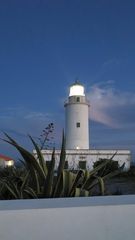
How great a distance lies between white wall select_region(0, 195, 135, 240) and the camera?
199cm

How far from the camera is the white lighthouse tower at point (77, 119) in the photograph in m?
29.3

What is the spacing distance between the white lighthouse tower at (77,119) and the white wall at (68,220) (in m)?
27.0

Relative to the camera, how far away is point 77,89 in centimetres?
2966

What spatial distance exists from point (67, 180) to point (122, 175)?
11784mm

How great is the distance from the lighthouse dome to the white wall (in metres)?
27.6

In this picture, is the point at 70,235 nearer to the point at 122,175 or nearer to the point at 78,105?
the point at 122,175

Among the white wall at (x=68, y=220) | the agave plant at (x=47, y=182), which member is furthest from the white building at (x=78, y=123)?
the white wall at (x=68, y=220)

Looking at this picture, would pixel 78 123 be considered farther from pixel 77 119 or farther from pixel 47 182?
pixel 47 182

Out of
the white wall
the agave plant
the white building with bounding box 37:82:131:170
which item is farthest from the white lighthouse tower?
the white wall

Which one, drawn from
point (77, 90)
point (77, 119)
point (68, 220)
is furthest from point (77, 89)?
point (68, 220)

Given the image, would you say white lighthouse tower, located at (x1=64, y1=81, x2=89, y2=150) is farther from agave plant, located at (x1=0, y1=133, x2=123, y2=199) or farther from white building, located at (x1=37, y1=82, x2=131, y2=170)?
agave plant, located at (x1=0, y1=133, x2=123, y2=199)

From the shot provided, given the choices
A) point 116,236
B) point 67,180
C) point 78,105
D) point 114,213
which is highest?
point 78,105

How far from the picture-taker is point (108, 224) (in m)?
2.11

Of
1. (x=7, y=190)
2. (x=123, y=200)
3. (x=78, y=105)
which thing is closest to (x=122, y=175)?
(x=7, y=190)
